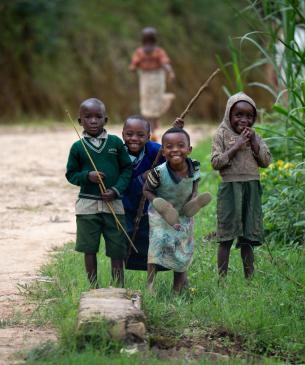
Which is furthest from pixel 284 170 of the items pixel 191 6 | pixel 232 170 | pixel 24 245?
pixel 191 6

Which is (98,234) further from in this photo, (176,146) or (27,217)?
(27,217)

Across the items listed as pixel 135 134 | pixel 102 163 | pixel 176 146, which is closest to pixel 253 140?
pixel 176 146

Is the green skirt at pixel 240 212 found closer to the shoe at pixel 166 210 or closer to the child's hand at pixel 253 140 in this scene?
the child's hand at pixel 253 140

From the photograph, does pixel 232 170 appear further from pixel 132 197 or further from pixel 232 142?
pixel 132 197

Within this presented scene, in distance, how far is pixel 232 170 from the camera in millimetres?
6125

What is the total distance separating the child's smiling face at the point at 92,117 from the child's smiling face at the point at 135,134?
198 millimetres

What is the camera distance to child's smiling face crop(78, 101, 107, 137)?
5781 millimetres

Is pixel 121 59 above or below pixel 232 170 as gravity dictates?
above

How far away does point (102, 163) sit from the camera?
19.1 feet

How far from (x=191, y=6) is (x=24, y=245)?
14.6 metres

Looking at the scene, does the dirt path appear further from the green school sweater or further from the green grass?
the green school sweater

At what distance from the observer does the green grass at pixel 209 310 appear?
4688 mm

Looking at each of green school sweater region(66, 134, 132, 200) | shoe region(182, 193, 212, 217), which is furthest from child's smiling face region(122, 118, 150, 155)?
shoe region(182, 193, 212, 217)

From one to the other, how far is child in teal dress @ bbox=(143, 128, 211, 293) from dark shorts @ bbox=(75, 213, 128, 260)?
0.21m
